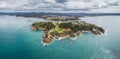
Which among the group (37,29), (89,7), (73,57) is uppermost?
(89,7)

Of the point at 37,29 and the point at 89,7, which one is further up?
the point at 89,7

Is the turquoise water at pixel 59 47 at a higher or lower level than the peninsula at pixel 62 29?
lower

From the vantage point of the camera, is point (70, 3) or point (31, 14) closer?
point (70, 3)

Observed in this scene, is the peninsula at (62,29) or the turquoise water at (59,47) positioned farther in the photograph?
the peninsula at (62,29)

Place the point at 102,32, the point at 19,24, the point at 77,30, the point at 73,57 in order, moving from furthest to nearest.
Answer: the point at 19,24, the point at 102,32, the point at 77,30, the point at 73,57

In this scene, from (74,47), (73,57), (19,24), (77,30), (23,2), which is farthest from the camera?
(23,2)

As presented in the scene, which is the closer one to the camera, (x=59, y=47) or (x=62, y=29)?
(x=59, y=47)

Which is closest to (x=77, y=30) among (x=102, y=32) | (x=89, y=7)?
(x=102, y=32)

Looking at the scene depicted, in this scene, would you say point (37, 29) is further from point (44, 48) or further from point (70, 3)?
point (70, 3)
